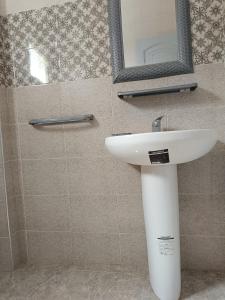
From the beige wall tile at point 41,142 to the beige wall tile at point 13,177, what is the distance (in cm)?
9

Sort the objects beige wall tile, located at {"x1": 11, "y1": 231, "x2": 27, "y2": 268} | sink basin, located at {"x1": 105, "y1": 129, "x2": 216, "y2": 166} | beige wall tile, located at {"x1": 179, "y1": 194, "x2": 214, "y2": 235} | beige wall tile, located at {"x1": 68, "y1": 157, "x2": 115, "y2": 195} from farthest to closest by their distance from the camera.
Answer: beige wall tile, located at {"x1": 11, "y1": 231, "x2": 27, "y2": 268} < beige wall tile, located at {"x1": 68, "y1": 157, "x2": 115, "y2": 195} < beige wall tile, located at {"x1": 179, "y1": 194, "x2": 214, "y2": 235} < sink basin, located at {"x1": 105, "y1": 129, "x2": 216, "y2": 166}

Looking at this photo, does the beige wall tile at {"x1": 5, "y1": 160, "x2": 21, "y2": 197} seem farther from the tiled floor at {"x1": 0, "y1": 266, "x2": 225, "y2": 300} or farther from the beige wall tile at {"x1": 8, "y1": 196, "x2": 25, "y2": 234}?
the tiled floor at {"x1": 0, "y1": 266, "x2": 225, "y2": 300}

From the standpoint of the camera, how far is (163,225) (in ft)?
3.97

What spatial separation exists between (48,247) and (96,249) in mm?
337

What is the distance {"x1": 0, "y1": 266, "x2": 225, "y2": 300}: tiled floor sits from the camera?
130cm

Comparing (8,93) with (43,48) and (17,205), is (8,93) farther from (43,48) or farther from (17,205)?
(17,205)

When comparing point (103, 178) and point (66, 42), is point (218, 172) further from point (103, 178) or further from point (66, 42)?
point (66, 42)

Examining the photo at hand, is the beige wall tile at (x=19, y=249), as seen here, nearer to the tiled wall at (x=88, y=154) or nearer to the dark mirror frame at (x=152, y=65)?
the tiled wall at (x=88, y=154)

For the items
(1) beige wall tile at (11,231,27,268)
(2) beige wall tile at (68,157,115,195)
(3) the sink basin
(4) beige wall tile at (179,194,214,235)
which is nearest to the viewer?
(3) the sink basin

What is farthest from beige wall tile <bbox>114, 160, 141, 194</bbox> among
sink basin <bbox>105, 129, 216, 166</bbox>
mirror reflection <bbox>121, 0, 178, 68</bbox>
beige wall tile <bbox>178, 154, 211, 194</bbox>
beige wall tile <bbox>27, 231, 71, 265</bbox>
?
mirror reflection <bbox>121, 0, 178, 68</bbox>

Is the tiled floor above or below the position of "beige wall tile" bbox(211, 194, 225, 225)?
below

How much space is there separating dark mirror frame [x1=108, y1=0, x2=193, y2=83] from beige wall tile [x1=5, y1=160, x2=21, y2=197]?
2.84 feet

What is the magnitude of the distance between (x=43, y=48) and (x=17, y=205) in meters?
1.05

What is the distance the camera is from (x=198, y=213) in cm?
147
